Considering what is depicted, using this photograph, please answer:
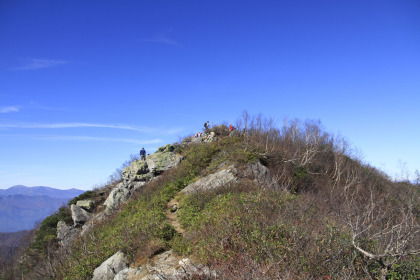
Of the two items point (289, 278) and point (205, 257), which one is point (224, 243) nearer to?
point (205, 257)

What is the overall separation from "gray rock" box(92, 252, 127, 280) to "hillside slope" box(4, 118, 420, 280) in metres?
0.04

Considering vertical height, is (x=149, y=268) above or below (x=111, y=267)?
above

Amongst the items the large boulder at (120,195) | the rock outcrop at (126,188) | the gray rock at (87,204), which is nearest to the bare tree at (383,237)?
the large boulder at (120,195)

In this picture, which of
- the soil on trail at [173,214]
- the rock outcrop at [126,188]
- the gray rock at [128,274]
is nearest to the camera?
the gray rock at [128,274]

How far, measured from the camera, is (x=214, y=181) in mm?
15742

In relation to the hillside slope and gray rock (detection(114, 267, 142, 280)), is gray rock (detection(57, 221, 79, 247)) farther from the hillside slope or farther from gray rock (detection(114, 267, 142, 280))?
gray rock (detection(114, 267, 142, 280))

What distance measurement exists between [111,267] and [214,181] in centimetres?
803

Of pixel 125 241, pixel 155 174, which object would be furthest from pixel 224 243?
pixel 155 174

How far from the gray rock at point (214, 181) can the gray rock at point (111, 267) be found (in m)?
6.40

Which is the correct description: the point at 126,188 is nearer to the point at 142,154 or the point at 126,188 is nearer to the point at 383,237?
the point at 142,154

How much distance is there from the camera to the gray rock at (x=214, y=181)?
1517 centimetres

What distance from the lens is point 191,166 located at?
1950 cm

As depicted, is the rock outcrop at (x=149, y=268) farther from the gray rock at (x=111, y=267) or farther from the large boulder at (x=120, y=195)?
the large boulder at (x=120, y=195)

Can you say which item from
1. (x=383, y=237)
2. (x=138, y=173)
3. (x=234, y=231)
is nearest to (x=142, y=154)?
(x=138, y=173)
